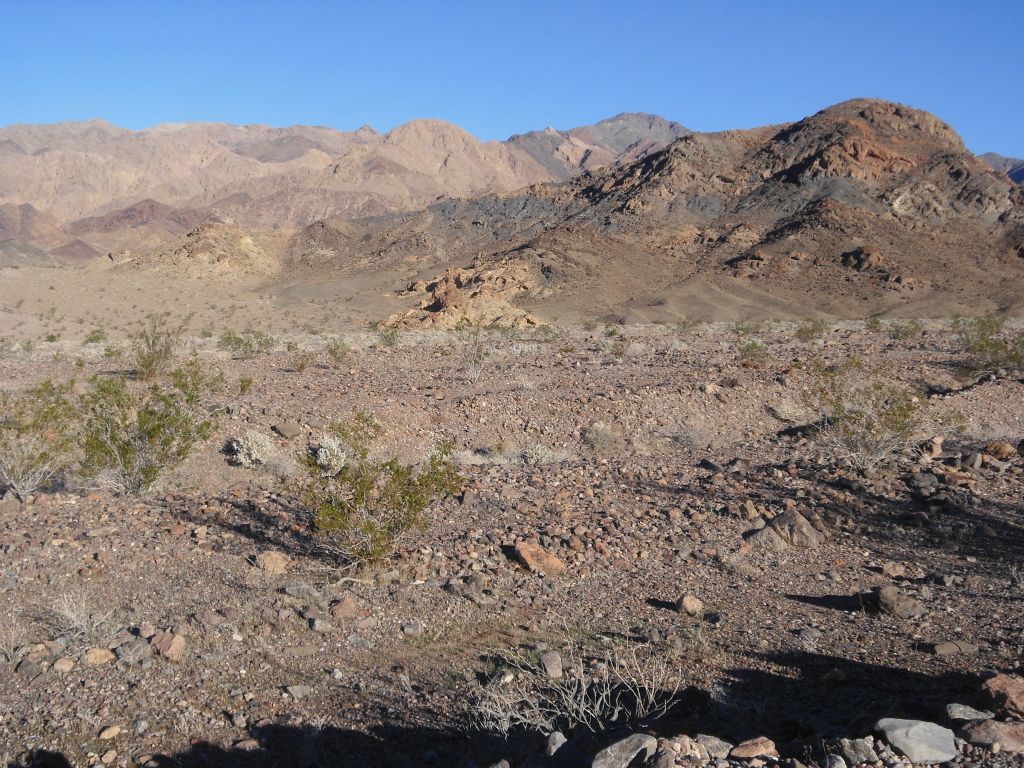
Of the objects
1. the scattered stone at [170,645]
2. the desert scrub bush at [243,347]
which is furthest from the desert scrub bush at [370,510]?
the desert scrub bush at [243,347]

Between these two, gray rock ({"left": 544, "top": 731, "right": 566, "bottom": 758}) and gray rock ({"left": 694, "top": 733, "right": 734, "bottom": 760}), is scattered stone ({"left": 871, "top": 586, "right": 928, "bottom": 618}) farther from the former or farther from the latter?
gray rock ({"left": 544, "top": 731, "right": 566, "bottom": 758})

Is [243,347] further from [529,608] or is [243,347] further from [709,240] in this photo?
[709,240]

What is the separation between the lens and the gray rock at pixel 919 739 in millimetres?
2959

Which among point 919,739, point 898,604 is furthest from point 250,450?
point 919,739

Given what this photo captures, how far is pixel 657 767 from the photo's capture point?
A: 298 centimetres

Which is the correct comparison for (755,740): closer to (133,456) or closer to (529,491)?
(529,491)

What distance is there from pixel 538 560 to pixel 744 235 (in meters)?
55.5

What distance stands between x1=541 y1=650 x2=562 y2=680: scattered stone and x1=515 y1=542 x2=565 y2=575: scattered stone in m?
1.46

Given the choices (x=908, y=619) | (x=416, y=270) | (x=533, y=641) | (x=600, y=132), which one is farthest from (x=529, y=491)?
(x=600, y=132)

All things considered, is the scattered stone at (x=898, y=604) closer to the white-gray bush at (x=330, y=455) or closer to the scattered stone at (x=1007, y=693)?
the scattered stone at (x=1007, y=693)

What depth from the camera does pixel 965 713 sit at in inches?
128

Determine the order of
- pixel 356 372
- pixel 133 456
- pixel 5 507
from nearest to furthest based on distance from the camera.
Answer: pixel 5 507 → pixel 133 456 → pixel 356 372

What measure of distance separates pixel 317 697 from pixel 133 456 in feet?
15.9

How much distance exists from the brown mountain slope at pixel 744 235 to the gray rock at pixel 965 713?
120 feet
